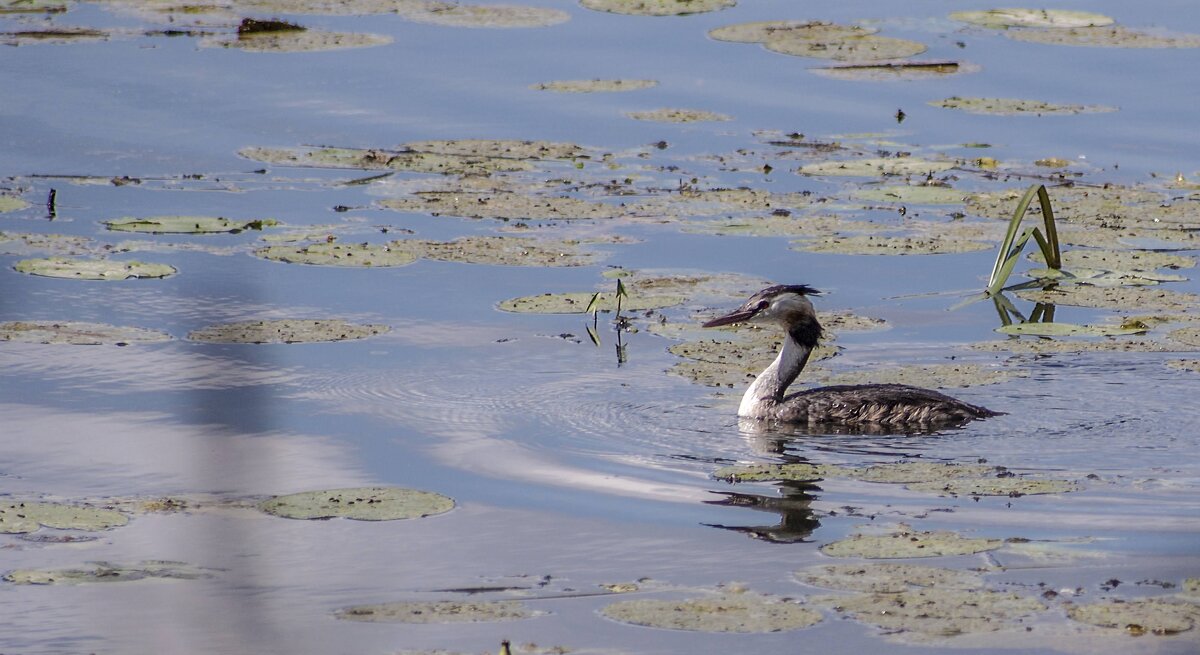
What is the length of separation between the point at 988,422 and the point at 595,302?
2953mm

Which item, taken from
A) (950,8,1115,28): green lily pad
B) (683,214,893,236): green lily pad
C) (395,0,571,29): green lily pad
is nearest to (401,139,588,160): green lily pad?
(683,214,893,236): green lily pad

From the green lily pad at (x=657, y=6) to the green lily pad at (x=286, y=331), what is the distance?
1085cm

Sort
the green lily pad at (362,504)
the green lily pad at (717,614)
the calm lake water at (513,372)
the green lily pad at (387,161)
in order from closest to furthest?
the green lily pad at (717,614)
the calm lake water at (513,372)
the green lily pad at (362,504)
the green lily pad at (387,161)

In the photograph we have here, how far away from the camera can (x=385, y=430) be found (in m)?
11.4

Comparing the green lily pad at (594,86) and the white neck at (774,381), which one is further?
the green lily pad at (594,86)

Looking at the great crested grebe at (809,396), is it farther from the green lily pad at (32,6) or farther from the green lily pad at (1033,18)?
the green lily pad at (32,6)

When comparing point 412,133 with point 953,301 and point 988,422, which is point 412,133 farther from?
point 988,422

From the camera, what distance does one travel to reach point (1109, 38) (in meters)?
22.0

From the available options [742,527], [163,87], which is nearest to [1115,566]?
[742,527]

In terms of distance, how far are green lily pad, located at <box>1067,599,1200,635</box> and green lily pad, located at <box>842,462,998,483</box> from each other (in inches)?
93.5

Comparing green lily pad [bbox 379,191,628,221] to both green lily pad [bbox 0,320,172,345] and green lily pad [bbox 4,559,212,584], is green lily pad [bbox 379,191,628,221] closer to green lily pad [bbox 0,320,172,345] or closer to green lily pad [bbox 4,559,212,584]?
green lily pad [bbox 0,320,172,345]

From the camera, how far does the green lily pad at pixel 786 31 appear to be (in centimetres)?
2203

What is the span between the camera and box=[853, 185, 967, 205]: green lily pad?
653 inches

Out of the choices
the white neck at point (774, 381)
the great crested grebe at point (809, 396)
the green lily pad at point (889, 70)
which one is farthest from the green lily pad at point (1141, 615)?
the green lily pad at point (889, 70)
